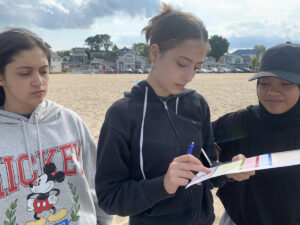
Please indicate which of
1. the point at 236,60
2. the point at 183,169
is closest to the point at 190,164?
the point at 183,169

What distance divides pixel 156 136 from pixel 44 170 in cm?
84

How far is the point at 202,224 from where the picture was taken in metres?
1.69

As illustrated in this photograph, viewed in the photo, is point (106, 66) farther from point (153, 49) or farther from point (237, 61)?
point (153, 49)

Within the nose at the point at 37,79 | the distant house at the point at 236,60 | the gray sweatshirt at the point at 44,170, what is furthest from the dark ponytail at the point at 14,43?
the distant house at the point at 236,60

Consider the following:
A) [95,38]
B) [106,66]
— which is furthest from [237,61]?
[95,38]

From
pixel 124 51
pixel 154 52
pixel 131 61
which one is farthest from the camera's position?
pixel 124 51

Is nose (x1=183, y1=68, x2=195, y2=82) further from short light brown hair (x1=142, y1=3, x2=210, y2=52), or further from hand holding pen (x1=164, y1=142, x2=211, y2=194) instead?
hand holding pen (x1=164, y1=142, x2=211, y2=194)

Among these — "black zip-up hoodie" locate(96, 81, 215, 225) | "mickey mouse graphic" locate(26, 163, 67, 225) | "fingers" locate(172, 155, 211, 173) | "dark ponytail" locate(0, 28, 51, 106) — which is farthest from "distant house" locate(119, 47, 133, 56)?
"fingers" locate(172, 155, 211, 173)

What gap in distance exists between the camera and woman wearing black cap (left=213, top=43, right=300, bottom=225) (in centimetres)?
180

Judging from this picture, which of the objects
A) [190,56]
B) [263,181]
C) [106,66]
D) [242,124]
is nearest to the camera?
[190,56]

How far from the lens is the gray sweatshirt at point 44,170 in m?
1.66

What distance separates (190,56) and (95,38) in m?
106

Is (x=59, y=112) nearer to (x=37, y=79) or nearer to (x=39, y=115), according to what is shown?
(x=39, y=115)

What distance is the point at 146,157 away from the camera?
152cm
